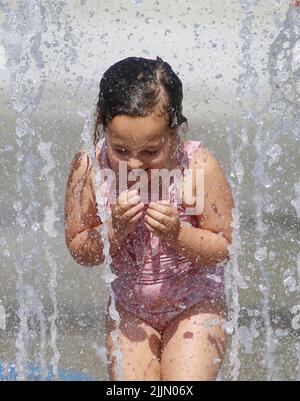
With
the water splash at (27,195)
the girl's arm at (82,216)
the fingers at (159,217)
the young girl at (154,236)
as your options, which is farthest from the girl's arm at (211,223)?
the water splash at (27,195)

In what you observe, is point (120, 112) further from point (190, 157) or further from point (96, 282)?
point (96, 282)

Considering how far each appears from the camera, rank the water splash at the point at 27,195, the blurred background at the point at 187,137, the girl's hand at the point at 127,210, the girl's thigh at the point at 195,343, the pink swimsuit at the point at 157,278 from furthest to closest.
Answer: the blurred background at the point at 187,137, the water splash at the point at 27,195, the pink swimsuit at the point at 157,278, the girl's thigh at the point at 195,343, the girl's hand at the point at 127,210

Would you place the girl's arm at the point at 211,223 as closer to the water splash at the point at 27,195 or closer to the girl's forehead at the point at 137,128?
the girl's forehead at the point at 137,128

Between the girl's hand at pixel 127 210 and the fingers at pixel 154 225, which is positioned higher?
the girl's hand at pixel 127 210

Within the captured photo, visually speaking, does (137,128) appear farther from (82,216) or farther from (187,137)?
(187,137)

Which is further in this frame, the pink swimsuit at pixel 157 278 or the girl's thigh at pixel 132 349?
the pink swimsuit at pixel 157 278

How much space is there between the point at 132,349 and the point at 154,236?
339 mm

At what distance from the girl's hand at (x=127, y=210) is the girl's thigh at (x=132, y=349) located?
1.15 ft

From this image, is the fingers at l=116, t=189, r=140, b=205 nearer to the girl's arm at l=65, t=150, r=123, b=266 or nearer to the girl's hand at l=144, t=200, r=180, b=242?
the girl's hand at l=144, t=200, r=180, b=242

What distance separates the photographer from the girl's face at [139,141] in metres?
3.12

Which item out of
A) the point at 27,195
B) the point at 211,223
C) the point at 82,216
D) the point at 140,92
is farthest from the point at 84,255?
the point at 27,195

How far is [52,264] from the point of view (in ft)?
16.7

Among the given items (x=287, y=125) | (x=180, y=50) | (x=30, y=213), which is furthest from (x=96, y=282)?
(x=180, y=50)
